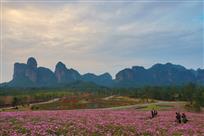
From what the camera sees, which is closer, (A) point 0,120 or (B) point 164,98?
(A) point 0,120

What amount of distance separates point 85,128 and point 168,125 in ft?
25.9

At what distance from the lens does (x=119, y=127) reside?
2888 cm

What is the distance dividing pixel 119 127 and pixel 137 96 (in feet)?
343

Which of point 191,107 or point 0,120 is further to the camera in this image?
point 191,107

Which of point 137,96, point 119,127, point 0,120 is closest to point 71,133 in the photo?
point 119,127

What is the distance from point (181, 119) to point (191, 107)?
1135 inches

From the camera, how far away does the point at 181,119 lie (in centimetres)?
3516

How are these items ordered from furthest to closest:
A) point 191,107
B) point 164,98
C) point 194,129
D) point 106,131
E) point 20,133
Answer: point 164,98 < point 191,107 < point 194,129 < point 106,131 < point 20,133

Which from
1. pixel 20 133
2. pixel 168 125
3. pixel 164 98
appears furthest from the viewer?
pixel 164 98

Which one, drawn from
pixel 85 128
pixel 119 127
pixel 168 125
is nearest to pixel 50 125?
pixel 85 128

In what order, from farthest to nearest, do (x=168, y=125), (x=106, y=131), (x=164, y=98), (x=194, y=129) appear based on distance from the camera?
(x=164, y=98), (x=168, y=125), (x=194, y=129), (x=106, y=131)

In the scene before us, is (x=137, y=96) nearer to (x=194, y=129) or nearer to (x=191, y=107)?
(x=191, y=107)


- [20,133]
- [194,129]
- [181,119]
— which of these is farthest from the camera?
[181,119]

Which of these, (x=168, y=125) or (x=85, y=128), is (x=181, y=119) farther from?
(x=85, y=128)
